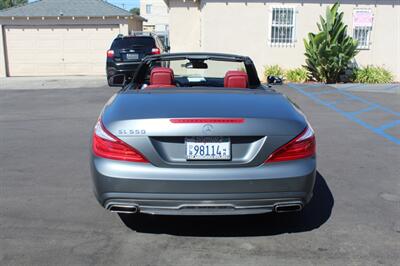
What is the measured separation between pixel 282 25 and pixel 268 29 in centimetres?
53

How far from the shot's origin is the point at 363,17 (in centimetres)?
1703

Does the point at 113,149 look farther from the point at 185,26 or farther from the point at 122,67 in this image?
the point at 185,26

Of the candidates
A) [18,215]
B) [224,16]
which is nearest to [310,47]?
[224,16]

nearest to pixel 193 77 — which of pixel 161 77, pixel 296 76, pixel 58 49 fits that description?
pixel 161 77

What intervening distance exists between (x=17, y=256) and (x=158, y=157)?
133 centimetres

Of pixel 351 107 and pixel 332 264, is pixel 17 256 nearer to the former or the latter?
pixel 332 264

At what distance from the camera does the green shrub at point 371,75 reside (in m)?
16.9

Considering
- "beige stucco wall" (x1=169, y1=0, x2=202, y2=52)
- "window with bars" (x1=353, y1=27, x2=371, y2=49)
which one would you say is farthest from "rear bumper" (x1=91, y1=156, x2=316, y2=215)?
"beige stucco wall" (x1=169, y1=0, x2=202, y2=52)

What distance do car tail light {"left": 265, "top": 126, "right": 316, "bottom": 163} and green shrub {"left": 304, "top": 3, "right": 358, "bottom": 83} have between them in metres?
12.7

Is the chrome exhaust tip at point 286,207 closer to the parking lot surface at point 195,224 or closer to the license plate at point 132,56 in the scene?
the parking lot surface at point 195,224

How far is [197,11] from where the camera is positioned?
1891 cm

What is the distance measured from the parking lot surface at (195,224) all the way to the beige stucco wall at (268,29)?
1016cm

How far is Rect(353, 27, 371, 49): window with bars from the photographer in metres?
17.2

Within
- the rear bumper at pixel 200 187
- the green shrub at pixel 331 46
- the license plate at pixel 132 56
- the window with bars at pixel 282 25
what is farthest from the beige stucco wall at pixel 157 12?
the rear bumper at pixel 200 187
